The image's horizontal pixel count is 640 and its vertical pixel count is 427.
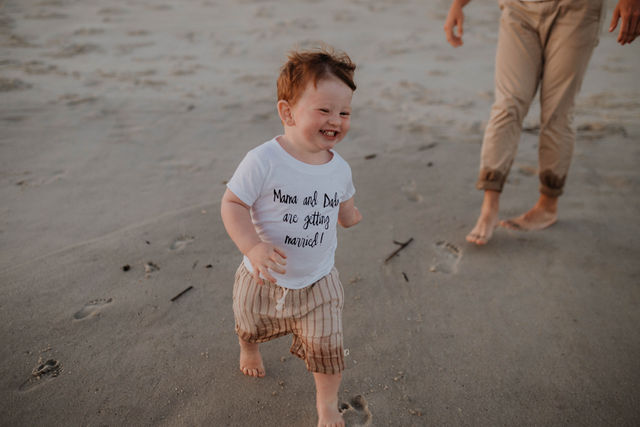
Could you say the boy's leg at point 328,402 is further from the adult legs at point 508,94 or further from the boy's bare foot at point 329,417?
the adult legs at point 508,94

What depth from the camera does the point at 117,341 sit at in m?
1.82

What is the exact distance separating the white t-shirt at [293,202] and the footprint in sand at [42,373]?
88cm

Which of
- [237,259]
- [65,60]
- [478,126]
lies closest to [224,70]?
[65,60]

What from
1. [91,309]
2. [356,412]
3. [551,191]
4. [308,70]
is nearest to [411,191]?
[551,191]

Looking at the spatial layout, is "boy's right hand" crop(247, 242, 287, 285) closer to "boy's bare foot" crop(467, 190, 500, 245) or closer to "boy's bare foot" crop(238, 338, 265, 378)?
"boy's bare foot" crop(238, 338, 265, 378)

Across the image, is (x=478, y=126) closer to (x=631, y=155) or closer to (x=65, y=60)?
(x=631, y=155)

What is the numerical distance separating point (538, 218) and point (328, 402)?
75.6 inches

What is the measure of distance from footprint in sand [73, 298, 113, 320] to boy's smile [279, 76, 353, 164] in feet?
3.96

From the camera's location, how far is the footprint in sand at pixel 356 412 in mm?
1591

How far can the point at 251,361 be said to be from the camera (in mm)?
1703

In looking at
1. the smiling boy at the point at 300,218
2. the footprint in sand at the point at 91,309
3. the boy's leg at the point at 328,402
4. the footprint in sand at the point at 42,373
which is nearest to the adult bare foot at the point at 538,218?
the smiling boy at the point at 300,218

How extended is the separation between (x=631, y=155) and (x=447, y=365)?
294cm

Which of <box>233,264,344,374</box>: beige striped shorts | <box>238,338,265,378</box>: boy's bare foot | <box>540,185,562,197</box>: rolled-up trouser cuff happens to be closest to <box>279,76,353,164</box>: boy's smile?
<box>233,264,344,374</box>: beige striped shorts

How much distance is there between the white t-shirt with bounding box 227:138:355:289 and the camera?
4.51ft
